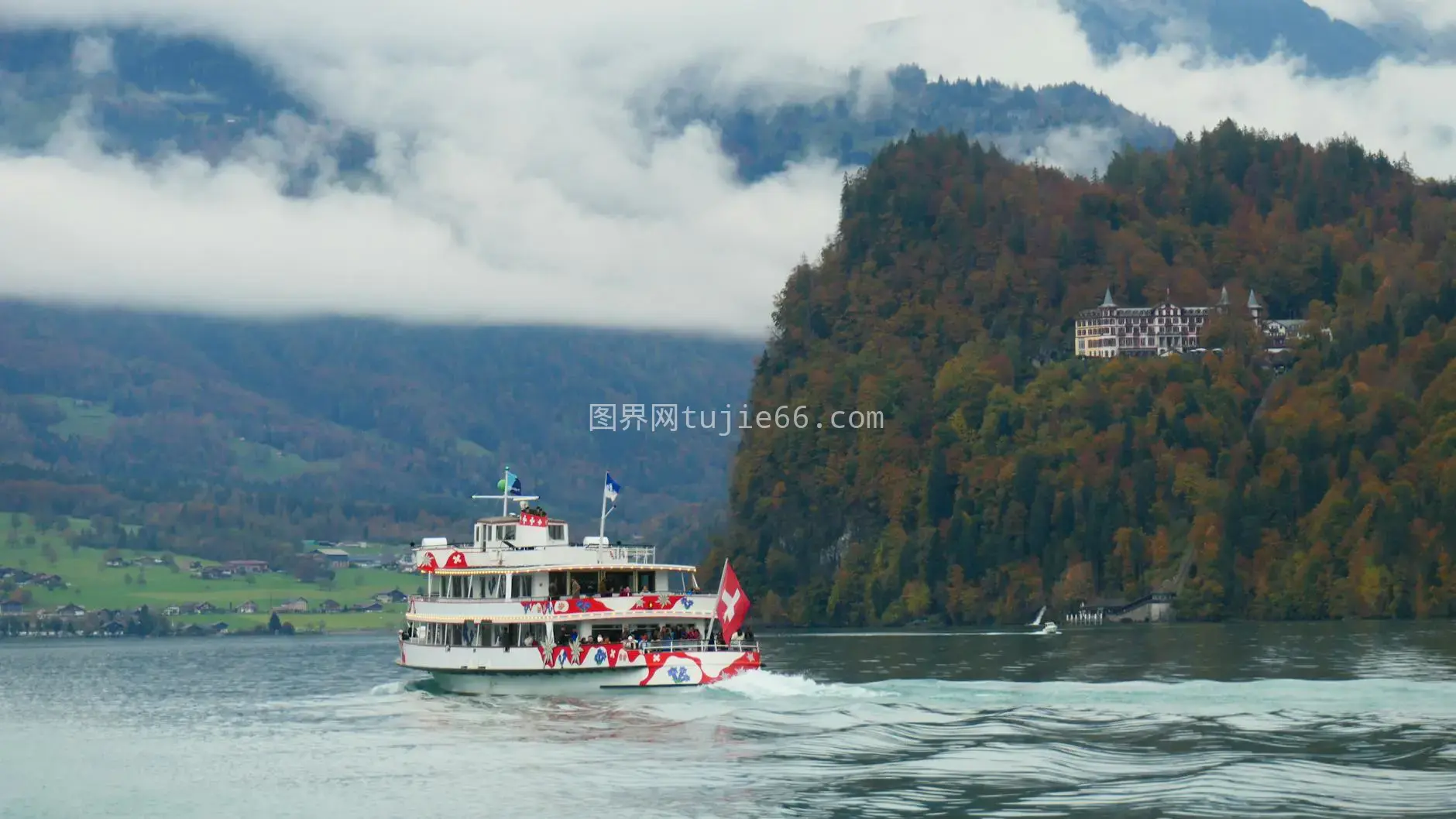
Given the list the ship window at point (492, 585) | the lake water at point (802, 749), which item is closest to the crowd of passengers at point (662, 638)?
the lake water at point (802, 749)

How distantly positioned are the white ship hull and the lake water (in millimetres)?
1187

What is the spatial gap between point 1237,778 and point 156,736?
4929 centimetres

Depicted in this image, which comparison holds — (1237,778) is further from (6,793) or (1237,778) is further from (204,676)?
(204,676)

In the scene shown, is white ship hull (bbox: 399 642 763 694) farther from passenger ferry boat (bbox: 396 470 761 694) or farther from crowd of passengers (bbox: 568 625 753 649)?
crowd of passengers (bbox: 568 625 753 649)

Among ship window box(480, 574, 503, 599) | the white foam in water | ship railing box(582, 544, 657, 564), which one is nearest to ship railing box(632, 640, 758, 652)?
the white foam in water

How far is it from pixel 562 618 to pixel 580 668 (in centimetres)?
265

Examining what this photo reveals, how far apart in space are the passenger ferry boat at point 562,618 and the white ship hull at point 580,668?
5 cm

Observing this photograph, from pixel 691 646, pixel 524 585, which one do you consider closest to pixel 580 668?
pixel 691 646

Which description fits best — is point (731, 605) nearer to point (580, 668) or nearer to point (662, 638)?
point (662, 638)

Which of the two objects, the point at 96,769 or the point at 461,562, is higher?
the point at 461,562

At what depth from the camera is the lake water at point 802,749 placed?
67062 mm

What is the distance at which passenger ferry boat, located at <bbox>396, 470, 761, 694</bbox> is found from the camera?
100 m

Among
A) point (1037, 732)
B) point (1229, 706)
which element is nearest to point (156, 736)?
point (1037, 732)

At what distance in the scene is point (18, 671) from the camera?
183000 millimetres
